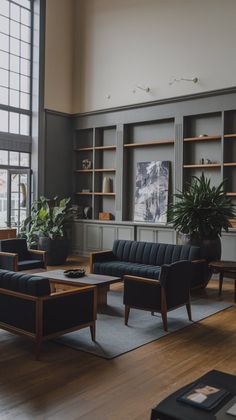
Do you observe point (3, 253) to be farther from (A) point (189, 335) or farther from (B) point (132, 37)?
(B) point (132, 37)

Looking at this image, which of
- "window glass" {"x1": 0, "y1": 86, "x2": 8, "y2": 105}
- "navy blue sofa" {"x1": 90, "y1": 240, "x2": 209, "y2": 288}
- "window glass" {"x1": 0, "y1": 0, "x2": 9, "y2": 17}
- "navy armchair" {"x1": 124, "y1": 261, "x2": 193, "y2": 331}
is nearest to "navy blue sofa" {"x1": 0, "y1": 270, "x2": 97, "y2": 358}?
"navy armchair" {"x1": 124, "y1": 261, "x2": 193, "y2": 331}

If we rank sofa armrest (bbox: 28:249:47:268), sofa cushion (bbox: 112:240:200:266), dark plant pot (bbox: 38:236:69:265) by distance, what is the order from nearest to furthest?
sofa cushion (bbox: 112:240:200:266) → sofa armrest (bbox: 28:249:47:268) → dark plant pot (bbox: 38:236:69:265)

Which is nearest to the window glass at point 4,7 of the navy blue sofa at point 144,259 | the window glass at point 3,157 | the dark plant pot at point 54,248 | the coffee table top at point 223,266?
the window glass at point 3,157

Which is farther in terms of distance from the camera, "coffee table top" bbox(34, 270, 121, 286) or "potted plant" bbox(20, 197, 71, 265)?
"potted plant" bbox(20, 197, 71, 265)

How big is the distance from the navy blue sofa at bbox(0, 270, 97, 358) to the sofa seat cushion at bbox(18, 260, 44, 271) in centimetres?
A: 266

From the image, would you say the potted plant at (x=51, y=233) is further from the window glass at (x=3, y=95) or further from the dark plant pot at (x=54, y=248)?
the window glass at (x=3, y=95)

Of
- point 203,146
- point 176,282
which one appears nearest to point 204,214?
point 176,282

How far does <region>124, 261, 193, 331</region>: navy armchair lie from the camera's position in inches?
185

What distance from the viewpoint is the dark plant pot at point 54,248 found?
29.5 ft

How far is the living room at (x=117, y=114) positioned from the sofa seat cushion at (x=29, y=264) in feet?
3.25

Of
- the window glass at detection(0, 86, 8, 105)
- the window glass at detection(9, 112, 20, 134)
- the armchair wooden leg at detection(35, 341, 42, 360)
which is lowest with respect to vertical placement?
the armchair wooden leg at detection(35, 341, 42, 360)

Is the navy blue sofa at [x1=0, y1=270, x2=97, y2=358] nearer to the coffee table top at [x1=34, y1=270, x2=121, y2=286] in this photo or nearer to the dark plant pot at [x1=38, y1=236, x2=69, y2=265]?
the coffee table top at [x1=34, y1=270, x2=121, y2=286]

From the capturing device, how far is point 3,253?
6.85 metres

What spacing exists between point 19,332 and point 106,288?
76.4 inches
